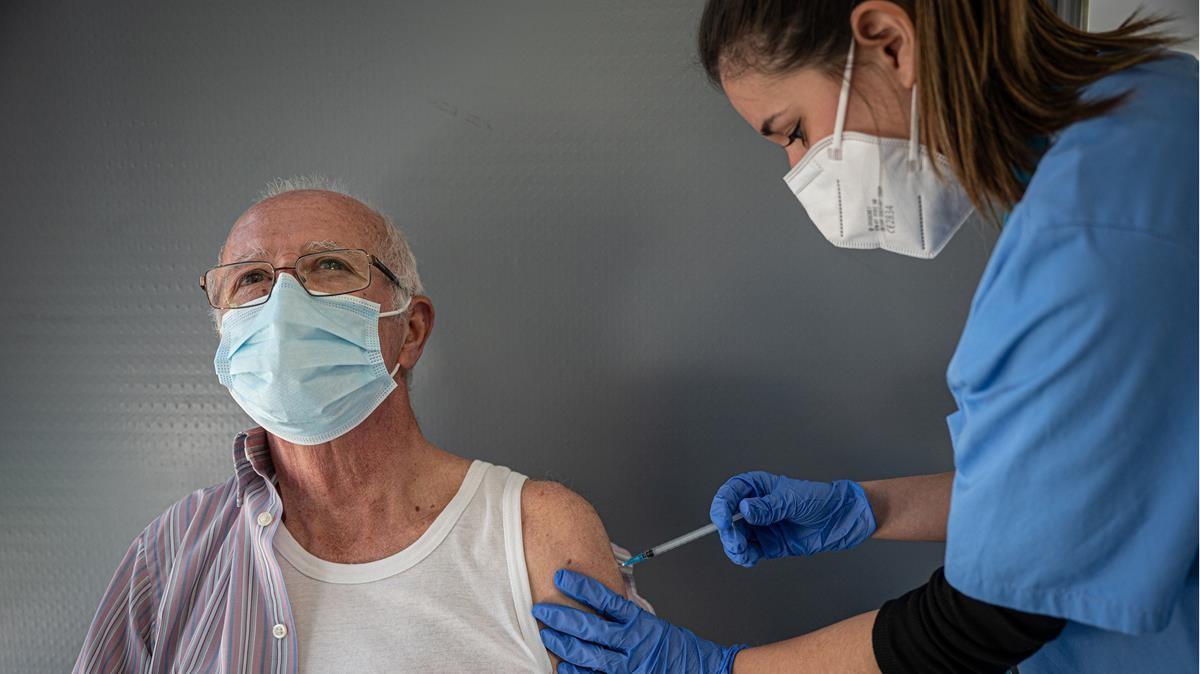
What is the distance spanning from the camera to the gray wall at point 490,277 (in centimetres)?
174

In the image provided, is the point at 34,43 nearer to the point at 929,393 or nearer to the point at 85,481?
the point at 85,481

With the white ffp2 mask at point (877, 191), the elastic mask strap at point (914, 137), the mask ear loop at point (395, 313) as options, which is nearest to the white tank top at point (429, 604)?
the mask ear loop at point (395, 313)

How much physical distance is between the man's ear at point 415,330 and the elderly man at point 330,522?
0.01 meters

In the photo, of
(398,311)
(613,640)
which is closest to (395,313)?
(398,311)

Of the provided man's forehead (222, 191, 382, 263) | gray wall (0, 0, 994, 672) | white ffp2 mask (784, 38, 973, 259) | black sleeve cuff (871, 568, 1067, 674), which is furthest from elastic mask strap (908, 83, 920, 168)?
man's forehead (222, 191, 382, 263)

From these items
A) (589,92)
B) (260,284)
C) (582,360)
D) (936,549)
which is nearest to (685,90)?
(589,92)

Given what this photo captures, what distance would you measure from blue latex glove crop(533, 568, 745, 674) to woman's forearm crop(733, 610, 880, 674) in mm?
63

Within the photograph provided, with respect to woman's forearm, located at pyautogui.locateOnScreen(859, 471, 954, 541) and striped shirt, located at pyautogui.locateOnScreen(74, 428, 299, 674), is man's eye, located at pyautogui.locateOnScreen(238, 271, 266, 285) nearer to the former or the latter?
striped shirt, located at pyautogui.locateOnScreen(74, 428, 299, 674)

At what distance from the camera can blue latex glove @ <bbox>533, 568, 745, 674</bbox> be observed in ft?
4.01

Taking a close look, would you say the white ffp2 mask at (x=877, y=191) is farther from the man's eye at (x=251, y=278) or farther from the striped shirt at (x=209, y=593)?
the man's eye at (x=251, y=278)

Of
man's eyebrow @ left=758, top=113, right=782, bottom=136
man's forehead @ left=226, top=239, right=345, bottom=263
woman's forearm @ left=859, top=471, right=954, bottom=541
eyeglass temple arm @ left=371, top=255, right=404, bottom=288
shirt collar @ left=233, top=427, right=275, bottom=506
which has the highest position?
man's forehead @ left=226, top=239, right=345, bottom=263

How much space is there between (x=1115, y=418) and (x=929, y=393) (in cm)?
94

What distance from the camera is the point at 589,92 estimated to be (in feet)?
5.81

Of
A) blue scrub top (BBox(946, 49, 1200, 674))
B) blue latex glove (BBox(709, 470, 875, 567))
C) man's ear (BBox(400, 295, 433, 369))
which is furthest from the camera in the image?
man's ear (BBox(400, 295, 433, 369))
